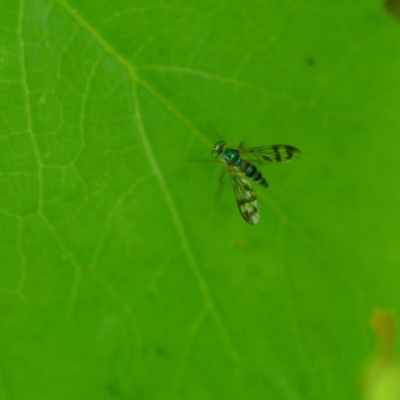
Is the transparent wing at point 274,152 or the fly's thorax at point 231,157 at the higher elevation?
the transparent wing at point 274,152

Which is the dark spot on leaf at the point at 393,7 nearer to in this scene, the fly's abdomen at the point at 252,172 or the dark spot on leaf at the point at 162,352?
the fly's abdomen at the point at 252,172

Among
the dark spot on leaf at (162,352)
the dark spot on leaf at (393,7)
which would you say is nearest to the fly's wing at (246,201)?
the dark spot on leaf at (162,352)

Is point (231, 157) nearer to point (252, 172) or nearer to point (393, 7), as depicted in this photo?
point (252, 172)

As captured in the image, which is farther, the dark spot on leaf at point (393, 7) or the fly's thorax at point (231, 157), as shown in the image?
the fly's thorax at point (231, 157)

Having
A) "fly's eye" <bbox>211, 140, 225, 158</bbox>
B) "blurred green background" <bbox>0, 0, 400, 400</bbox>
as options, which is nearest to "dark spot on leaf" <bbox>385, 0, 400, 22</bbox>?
"blurred green background" <bbox>0, 0, 400, 400</bbox>

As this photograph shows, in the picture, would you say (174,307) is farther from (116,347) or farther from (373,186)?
(373,186)

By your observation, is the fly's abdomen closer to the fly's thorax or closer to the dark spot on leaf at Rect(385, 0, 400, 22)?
the fly's thorax

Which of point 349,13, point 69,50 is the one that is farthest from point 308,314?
point 69,50

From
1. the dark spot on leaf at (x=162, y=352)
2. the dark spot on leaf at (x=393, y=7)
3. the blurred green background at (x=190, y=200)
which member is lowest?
the dark spot on leaf at (x=162, y=352)
